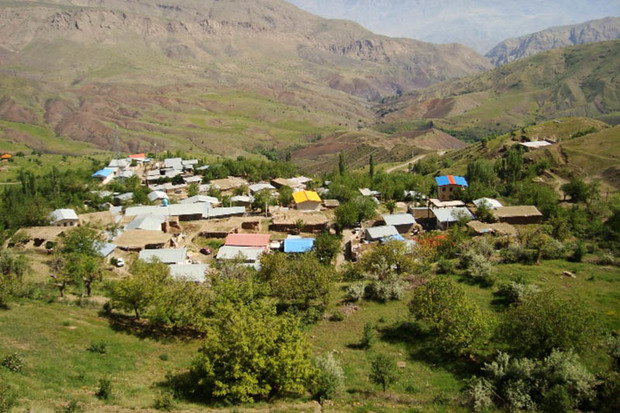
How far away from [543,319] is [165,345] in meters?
20.2

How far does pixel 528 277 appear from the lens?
1329 inches

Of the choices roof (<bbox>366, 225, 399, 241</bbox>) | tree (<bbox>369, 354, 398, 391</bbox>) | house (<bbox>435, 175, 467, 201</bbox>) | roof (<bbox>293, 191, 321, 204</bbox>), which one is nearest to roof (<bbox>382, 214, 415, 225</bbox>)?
roof (<bbox>366, 225, 399, 241</bbox>)

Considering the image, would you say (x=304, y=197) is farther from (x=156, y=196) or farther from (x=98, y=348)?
(x=98, y=348)

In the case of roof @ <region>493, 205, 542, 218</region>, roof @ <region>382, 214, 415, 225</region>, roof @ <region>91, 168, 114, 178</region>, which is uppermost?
roof @ <region>91, 168, 114, 178</region>

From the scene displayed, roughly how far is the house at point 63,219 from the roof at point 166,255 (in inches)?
756

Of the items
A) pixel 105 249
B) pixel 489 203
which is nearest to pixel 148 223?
pixel 105 249

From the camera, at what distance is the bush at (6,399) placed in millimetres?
14044

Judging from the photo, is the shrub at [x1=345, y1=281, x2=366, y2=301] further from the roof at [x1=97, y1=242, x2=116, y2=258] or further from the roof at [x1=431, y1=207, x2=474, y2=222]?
the roof at [x1=431, y1=207, x2=474, y2=222]

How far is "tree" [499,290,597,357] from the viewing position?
19812 mm

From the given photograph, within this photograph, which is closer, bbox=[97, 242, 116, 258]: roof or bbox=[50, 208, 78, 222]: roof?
bbox=[97, 242, 116, 258]: roof

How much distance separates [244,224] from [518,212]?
3575cm

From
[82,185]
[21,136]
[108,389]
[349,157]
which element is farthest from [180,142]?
[108,389]

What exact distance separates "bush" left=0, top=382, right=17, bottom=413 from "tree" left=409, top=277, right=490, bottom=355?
19010 millimetres

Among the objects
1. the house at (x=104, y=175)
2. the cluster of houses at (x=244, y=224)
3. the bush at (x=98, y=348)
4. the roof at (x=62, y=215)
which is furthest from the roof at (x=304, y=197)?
the bush at (x=98, y=348)
